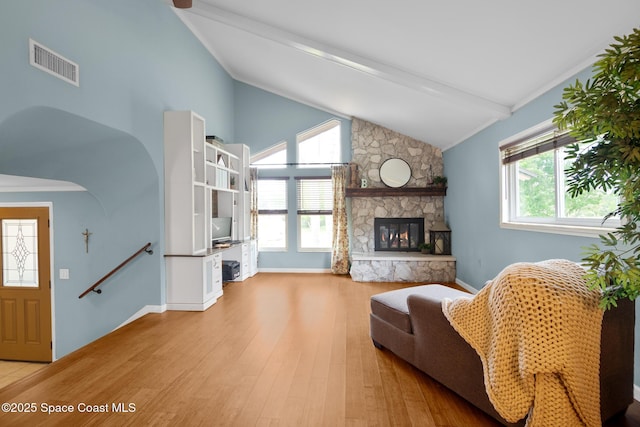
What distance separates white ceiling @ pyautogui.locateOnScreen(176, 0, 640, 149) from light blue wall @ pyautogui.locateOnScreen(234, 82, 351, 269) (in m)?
0.64

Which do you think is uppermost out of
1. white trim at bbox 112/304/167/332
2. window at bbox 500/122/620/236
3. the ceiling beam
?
the ceiling beam

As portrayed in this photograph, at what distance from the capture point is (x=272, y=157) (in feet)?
21.8

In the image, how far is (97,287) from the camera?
13.4ft

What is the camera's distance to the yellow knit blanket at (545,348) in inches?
56.7

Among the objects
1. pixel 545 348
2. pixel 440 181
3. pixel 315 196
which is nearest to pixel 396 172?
pixel 440 181

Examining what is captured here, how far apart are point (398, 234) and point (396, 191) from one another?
85 centimetres

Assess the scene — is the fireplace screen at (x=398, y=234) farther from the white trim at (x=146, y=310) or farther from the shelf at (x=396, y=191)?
the white trim at (x=146, y=310)

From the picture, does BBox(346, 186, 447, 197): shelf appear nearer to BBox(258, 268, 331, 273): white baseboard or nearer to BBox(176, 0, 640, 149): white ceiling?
BBox(176, 0, 640, 149): white ceiling

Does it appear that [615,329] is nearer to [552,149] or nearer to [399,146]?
[552,149]

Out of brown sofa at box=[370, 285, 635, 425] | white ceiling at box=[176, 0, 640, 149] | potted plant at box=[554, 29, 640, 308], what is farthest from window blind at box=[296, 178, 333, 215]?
potted plant at box=[554, 29, 640, 308]

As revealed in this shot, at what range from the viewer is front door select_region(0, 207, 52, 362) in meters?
A: 4.21

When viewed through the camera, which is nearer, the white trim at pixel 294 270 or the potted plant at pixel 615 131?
the potted plant at pixel 615 131

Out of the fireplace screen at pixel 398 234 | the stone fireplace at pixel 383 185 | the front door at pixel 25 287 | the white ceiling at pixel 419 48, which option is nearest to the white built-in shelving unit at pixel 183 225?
the white ceiling at pixel 419 48

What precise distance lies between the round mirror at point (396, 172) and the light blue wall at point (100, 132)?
141 inches
